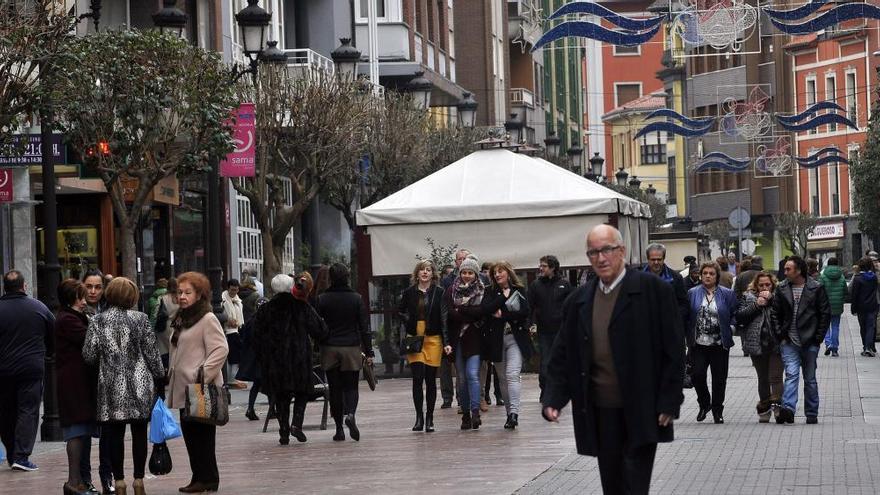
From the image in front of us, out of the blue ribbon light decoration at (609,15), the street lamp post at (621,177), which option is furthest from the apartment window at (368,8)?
the blue ribbon light decoration at (609,15)

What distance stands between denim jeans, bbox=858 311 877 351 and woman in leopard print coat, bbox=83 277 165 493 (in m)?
21.9

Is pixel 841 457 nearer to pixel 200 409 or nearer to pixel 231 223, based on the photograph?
pixel 200 409

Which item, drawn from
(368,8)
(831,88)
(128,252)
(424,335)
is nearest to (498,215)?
(128,252)

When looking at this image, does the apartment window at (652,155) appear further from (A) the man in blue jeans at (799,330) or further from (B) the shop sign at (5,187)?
(A) the man in blue jeans at (799,330)

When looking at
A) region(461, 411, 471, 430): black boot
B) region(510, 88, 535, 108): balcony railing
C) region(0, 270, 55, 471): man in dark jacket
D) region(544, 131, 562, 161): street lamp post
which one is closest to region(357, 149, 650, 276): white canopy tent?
region(461, 411, 471, 430): black boot

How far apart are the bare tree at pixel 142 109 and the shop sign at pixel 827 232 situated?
65.3 meters

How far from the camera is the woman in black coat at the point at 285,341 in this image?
689 inches

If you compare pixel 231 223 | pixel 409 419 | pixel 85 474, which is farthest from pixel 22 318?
pixel 231 223

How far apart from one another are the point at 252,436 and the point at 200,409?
6.28 m

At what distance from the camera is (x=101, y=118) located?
23984mm

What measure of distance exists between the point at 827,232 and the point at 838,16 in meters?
62.4

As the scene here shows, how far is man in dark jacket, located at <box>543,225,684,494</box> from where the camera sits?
934 centimetres

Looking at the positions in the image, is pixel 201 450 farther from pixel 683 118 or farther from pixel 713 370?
pixel 683 118

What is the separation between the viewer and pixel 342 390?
18266 millimetres
